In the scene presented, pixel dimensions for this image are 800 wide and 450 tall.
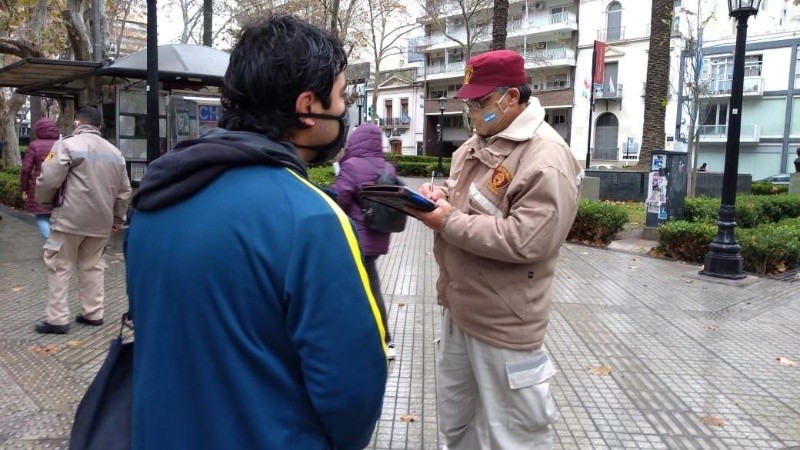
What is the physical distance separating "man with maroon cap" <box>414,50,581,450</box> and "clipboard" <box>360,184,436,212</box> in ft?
0.20

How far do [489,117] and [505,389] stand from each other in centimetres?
106

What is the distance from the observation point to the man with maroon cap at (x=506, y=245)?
7.40ft

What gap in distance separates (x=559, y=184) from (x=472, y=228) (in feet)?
1.13

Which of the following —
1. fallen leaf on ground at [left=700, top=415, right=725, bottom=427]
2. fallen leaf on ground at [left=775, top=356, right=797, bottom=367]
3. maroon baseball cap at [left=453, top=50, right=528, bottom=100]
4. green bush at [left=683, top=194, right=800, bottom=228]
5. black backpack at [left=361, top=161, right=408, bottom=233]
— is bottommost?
fallen leaf on ground at [left=700, top=415, right=725, bottom=427]

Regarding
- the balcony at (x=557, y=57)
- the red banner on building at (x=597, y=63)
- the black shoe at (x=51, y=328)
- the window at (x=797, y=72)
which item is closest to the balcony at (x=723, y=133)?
the window at (x=797, y=72)

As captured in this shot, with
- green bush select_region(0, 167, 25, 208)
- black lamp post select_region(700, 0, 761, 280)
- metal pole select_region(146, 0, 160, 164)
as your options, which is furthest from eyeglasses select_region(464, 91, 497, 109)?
green bush select_region(0, 167, 25, 208)

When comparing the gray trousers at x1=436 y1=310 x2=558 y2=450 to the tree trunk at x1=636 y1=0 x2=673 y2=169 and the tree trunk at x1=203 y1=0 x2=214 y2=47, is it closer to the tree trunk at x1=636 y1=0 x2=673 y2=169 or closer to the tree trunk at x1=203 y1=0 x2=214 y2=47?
the tree trunk at x1=203 y1=0 x2=214 y2=47

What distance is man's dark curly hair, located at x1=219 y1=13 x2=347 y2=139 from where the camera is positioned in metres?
1.33

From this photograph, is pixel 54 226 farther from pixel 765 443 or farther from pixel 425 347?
pixel 765 443

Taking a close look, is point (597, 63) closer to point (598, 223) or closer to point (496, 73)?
point (598, 223)

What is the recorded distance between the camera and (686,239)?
9328mm

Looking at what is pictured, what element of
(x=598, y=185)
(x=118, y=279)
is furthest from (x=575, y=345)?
(x=598, y=185)

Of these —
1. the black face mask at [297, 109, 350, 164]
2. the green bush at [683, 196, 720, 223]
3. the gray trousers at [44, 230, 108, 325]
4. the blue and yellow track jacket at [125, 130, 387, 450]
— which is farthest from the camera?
the green bush at [683, 196, 720, 223]

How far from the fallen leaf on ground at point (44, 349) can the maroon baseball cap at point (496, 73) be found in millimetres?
3964
